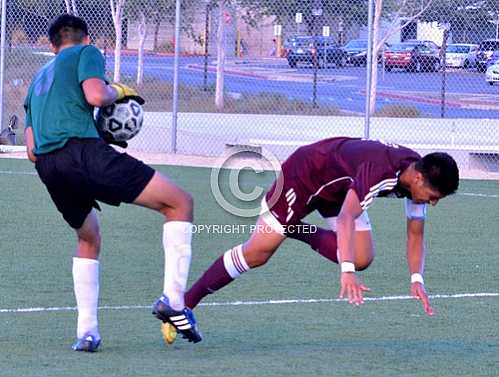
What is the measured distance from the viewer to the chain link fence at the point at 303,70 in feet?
62.5

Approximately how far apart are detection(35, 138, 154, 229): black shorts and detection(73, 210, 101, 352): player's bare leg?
1.16ft

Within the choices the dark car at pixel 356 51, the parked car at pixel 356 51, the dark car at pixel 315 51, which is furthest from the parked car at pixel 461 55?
the dark car at pixel 315 51

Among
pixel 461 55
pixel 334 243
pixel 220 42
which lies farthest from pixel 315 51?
pixel 334 243

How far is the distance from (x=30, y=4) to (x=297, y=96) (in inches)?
190

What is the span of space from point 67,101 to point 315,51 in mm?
14156

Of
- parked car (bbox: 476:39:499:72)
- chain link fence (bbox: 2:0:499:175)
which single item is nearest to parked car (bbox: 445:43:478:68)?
chain link fence (bbox: 2:0:499:175)

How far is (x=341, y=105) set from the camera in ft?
72.6

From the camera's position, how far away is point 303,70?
21484 millimetres

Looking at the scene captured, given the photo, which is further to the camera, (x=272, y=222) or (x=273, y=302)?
(x=273, y=302)

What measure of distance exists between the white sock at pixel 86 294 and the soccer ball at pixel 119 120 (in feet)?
2.37

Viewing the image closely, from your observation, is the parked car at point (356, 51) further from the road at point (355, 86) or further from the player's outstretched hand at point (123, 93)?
the player's outstretched hand at point (123, 93)

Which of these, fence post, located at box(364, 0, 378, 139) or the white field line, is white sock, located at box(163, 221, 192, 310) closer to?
the white field line

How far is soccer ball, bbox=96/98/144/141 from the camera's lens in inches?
261

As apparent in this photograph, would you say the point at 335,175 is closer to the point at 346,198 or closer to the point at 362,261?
the point at 362,261
